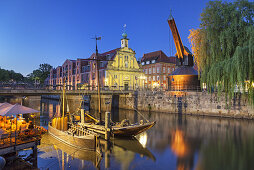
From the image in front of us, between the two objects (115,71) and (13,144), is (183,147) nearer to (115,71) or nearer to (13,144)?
(13,144)

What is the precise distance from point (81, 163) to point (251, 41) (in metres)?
17.0

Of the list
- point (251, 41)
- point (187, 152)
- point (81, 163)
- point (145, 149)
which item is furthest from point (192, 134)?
point (81, 163)

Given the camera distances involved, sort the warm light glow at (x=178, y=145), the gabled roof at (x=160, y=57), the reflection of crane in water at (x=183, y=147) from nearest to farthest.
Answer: the reflection of crane in water at (x=183, y=147) → the warm light glow at (x=178, y=145) → the gabled roof at (x=160, y=57)

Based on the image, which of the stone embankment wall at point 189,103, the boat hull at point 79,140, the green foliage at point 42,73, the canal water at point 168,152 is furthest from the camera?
the green foliage at point 42,73

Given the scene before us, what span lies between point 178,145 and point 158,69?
42164mm

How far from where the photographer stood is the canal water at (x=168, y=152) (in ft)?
37.4

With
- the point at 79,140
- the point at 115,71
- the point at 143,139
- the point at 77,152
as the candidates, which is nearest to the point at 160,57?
the point at 115,71

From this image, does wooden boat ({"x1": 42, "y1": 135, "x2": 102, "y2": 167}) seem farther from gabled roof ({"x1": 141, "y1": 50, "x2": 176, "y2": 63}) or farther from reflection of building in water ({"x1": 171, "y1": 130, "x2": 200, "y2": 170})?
gabled roof ({"x1": 141, "y1": 50, "x2": 176, "y2": 63})

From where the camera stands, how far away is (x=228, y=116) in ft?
85.0

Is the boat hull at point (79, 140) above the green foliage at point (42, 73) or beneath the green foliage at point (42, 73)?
beneath

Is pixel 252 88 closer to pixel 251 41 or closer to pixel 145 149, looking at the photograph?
pixel 251 41

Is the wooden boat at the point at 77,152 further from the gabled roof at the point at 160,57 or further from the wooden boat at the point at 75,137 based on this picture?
the gabled roof at the point at 160,57

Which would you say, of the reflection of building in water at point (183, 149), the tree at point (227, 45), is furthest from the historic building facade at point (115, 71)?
the reflection of building in water at point (183, 149)

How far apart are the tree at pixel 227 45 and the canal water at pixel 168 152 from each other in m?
5.42
